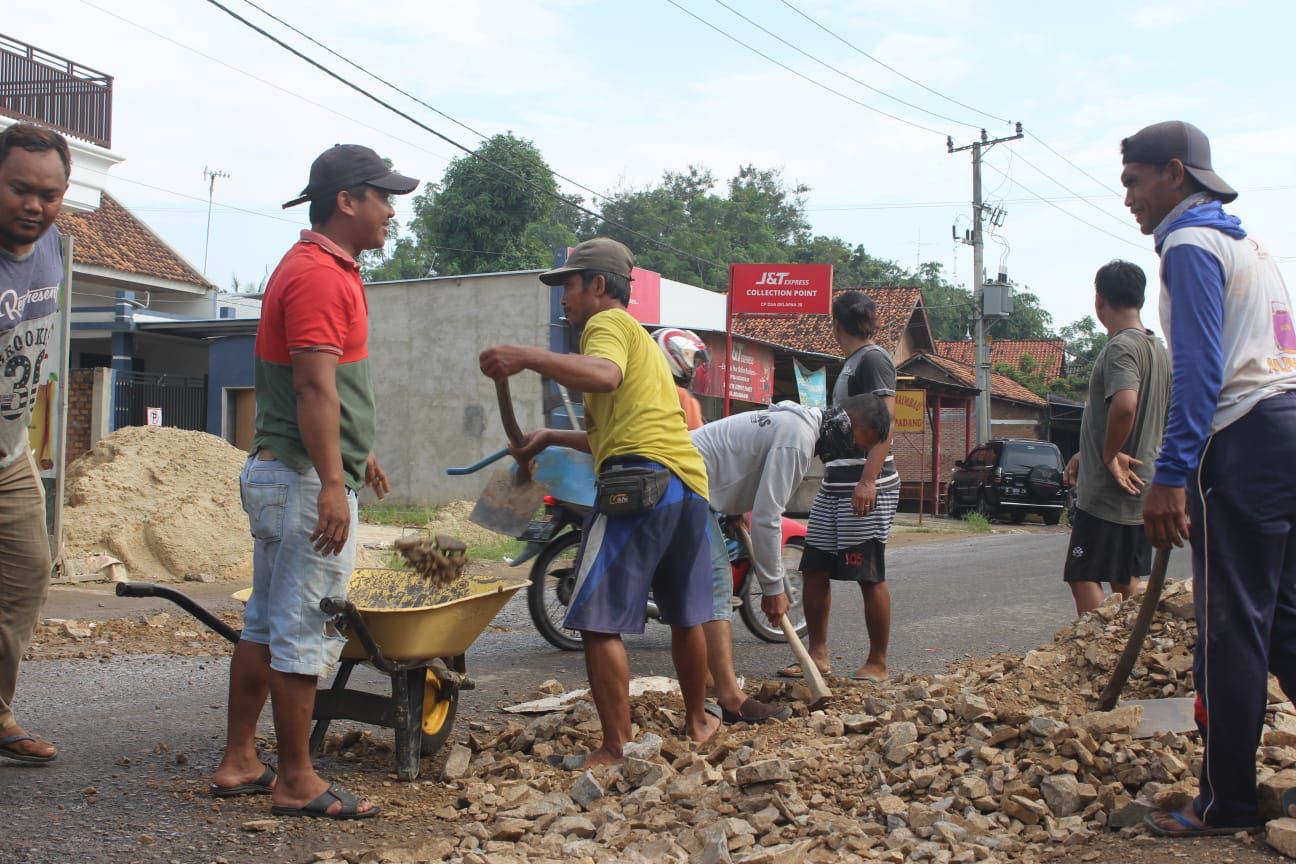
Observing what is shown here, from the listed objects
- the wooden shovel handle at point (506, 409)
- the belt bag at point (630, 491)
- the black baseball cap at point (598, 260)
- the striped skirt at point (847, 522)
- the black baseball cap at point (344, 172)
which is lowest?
the striped skirt at point (847, 522)

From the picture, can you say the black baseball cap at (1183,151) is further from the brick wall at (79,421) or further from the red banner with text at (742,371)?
the red banner with text at (742,371)

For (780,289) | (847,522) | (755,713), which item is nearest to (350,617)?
(755,713)

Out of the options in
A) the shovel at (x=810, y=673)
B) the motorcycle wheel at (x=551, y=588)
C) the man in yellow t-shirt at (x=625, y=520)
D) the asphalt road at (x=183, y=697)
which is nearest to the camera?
the asphalt road at (x=183, y=697)

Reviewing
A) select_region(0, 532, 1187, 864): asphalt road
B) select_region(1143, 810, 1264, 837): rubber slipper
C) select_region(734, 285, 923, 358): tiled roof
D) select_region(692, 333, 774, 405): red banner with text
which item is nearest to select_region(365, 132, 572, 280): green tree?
select_region(734, 285, 923, 358): tiled roof

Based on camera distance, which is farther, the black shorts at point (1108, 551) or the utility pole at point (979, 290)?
the utility pole at point (979, 290)

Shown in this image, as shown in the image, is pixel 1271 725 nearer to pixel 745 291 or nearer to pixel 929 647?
pixel 929 647

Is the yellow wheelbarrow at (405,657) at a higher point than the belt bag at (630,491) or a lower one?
lower

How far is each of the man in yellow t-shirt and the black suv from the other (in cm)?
2115

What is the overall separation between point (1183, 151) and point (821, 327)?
112 ft

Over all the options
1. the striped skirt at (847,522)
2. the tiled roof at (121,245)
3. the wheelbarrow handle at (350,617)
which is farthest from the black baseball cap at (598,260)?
the tiled roof at (121,245)

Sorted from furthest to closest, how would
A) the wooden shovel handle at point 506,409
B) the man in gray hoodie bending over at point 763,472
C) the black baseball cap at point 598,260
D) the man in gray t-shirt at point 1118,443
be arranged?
the man in gray t-shirt at point 1118,443
the man in gray hoodie bending over at point 763,472
the black baseball cap at point 598,260
the wooden shovel handle at point 506,409

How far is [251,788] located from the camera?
3750mm

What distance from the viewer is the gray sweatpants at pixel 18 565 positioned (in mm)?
4000

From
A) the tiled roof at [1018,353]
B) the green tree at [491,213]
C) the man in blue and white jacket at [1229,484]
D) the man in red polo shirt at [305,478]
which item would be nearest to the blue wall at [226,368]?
the green tree at [491,213]
